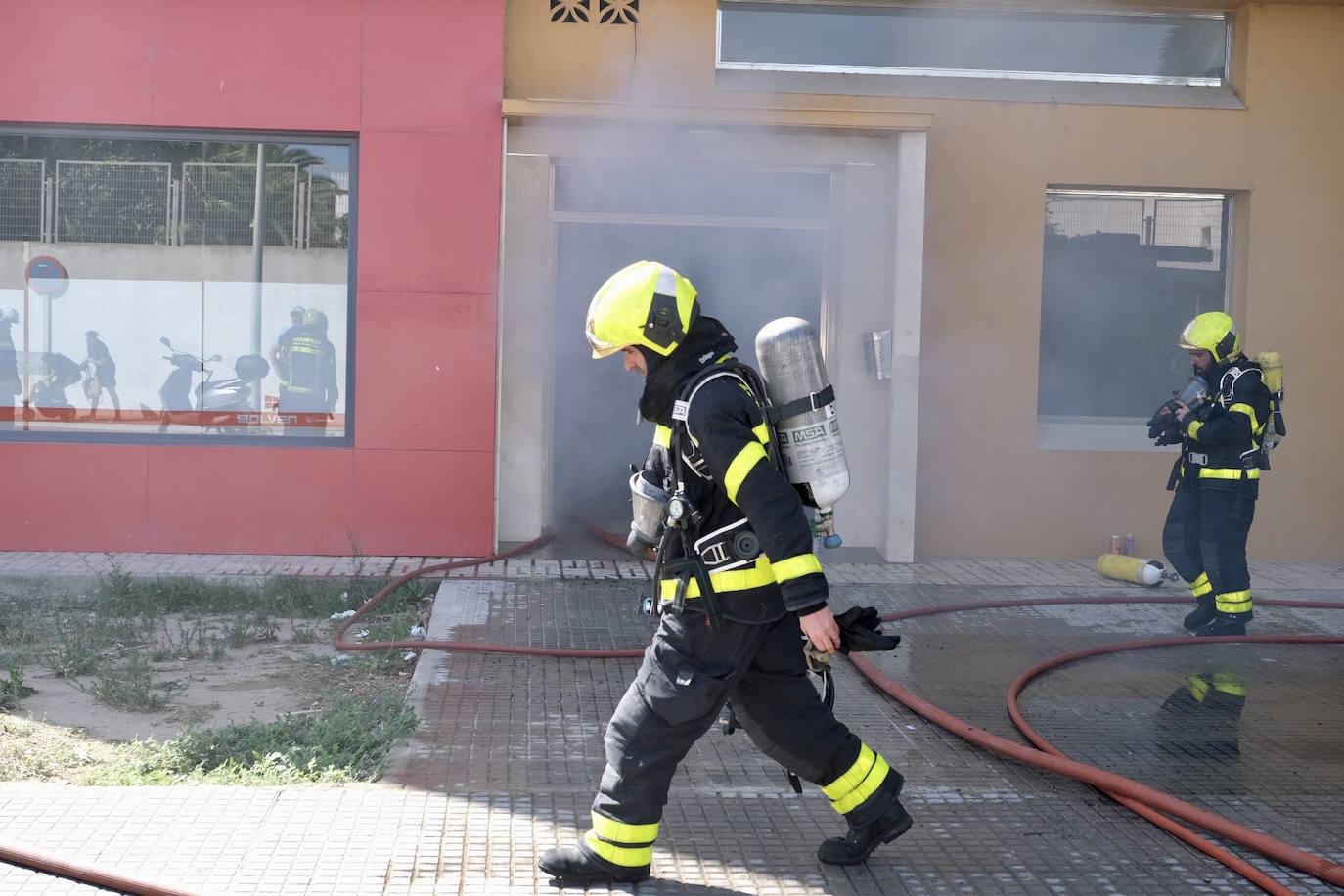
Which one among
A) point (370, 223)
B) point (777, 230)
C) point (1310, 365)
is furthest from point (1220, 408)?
point (370, 223)

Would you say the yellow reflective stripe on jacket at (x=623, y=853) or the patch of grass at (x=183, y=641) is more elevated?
the yellow reflective stripe on jacket at (x=623, y=853)

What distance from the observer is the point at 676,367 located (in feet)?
12.6

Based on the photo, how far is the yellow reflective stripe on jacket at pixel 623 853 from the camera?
3785 mm

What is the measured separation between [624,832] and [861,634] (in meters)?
0.86

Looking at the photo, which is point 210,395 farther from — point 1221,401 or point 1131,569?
point 1221,401

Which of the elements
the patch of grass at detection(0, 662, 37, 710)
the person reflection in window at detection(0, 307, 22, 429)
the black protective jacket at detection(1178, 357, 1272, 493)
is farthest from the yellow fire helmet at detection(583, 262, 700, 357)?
the person reflection in window at detection(0, 307, 22, 429)

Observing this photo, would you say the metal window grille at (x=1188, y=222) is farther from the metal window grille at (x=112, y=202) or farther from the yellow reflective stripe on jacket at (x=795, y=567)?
the yellow reflective stripe on jacket at (x=795, y=567)

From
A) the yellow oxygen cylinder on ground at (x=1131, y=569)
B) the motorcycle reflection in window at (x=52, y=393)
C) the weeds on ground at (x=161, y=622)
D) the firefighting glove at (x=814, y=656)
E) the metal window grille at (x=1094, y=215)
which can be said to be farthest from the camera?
the metal window grille at (x=1094, y=215)

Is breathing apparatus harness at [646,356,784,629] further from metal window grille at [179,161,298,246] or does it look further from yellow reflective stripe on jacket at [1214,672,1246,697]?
metal window grille at [179,161,298,246]

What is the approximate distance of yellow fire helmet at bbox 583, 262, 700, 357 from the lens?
379 centimetres

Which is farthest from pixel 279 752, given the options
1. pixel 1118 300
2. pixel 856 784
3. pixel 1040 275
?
pixel 1118 300

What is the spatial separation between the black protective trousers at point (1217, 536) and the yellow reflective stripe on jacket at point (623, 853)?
489cm

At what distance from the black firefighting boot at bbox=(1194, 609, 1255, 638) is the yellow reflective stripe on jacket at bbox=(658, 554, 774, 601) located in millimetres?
4583

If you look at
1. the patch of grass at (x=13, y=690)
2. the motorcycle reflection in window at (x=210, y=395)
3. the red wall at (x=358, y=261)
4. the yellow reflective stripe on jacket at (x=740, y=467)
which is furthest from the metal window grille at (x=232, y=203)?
the yellow reflective stripe on jacket at (x=740, y=467)
